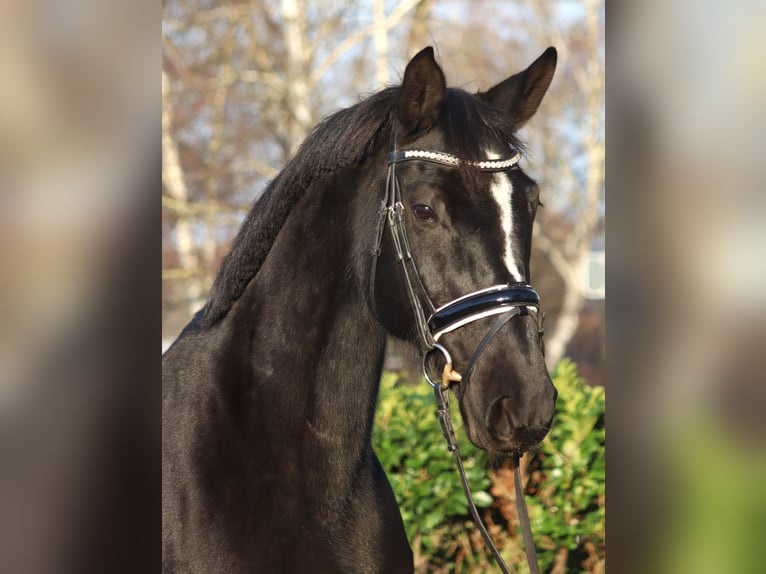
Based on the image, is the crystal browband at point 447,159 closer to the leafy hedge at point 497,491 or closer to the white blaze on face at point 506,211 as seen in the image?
the white blaze on face at point 506,211

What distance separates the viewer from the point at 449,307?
2.12 metres

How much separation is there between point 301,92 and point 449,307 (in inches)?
405

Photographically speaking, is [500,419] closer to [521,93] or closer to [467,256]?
[467,256]

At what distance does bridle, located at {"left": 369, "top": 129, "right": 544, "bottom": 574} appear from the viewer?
2037mm

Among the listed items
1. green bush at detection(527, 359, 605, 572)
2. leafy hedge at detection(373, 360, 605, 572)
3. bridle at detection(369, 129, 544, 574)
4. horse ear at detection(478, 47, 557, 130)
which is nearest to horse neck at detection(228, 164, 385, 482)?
bridle at detection(369, 129, 544, 574)

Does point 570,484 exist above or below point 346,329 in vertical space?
below

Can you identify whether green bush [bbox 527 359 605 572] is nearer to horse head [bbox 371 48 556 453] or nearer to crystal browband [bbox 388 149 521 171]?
horse head [bbox 371 48 556 453]

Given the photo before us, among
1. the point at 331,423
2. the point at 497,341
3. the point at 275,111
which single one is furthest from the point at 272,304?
the point at 275,111

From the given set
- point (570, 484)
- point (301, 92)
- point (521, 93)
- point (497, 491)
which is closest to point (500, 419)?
point (521, 93)

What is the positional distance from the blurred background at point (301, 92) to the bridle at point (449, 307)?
9.23 metres

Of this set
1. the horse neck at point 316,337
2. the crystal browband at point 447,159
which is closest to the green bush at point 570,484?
the horse neck at point 316,337
